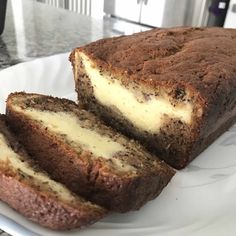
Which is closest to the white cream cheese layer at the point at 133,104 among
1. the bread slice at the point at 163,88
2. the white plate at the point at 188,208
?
the bread slice at the point at 163,88

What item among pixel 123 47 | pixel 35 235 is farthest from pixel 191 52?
pixel 35 235

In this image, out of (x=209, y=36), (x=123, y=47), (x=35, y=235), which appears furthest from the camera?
(x=209, y=36)

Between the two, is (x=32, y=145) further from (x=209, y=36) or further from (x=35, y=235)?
(x=209, y=36)

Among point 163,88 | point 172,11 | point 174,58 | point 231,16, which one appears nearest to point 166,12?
point 172,11

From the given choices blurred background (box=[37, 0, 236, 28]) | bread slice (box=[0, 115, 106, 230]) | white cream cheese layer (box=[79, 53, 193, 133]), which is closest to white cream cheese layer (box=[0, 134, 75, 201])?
bread slice (box=[0, 115, 106, 230])

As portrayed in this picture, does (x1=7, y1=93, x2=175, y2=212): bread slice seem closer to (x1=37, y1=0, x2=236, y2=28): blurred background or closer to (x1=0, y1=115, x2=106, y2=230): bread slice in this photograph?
(x1=0, y1=115, x2=106, y2=230): bread slice

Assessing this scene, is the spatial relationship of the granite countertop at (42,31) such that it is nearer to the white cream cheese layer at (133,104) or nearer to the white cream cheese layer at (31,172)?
the white cream cheese layer at (133,104)

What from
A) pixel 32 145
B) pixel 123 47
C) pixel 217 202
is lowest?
pixel 217 202

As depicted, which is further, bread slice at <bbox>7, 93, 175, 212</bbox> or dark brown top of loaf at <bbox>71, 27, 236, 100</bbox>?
dark brown top of loaf at <bbox>71, 27, 236, 100</bbox>
